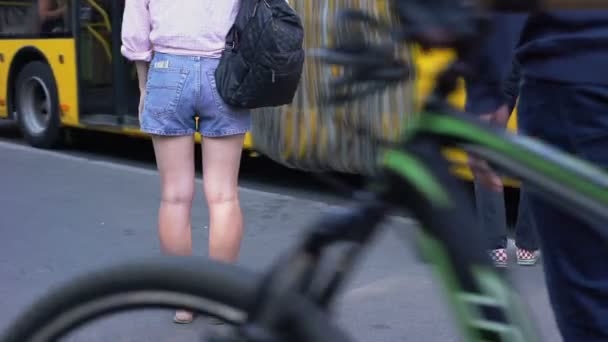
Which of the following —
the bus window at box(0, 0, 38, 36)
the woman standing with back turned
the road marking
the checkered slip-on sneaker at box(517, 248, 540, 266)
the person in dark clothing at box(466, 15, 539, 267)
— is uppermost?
the woman standing with back turned

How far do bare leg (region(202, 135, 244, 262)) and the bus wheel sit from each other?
6.32m

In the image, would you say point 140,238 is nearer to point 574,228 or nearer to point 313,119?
point 313,119

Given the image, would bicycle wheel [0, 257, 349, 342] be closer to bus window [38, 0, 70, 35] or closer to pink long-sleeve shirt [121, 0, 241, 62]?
pink long-sleeve shirt [121, 0, 241, 62]

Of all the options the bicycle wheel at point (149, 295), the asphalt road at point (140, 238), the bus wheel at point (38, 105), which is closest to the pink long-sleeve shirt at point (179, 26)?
the asphalt road at point (140, 238)

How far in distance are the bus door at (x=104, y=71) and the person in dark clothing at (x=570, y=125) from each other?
733 centimetres

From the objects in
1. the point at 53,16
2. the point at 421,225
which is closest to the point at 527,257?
the point at 421,225

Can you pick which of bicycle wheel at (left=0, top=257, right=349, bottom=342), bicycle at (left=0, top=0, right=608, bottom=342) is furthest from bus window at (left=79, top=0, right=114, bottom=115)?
bicycle at (left=0, top=0, right=608, bottom=342)

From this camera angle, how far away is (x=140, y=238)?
5.84m

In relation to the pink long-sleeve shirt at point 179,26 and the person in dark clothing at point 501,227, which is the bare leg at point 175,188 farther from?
the person in dark clothing at point 501,227

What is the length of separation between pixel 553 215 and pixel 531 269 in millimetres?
2955

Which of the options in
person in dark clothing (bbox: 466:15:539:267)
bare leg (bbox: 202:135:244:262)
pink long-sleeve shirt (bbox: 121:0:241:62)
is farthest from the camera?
person in dark clothing (bbox: 466:15:539:267)

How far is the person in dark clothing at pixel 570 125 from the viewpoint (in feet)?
6.79

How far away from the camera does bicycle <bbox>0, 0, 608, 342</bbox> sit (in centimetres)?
145

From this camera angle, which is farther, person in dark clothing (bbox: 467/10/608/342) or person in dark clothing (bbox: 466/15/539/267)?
person in dark clothing (bbox: 466/15/539/267)
